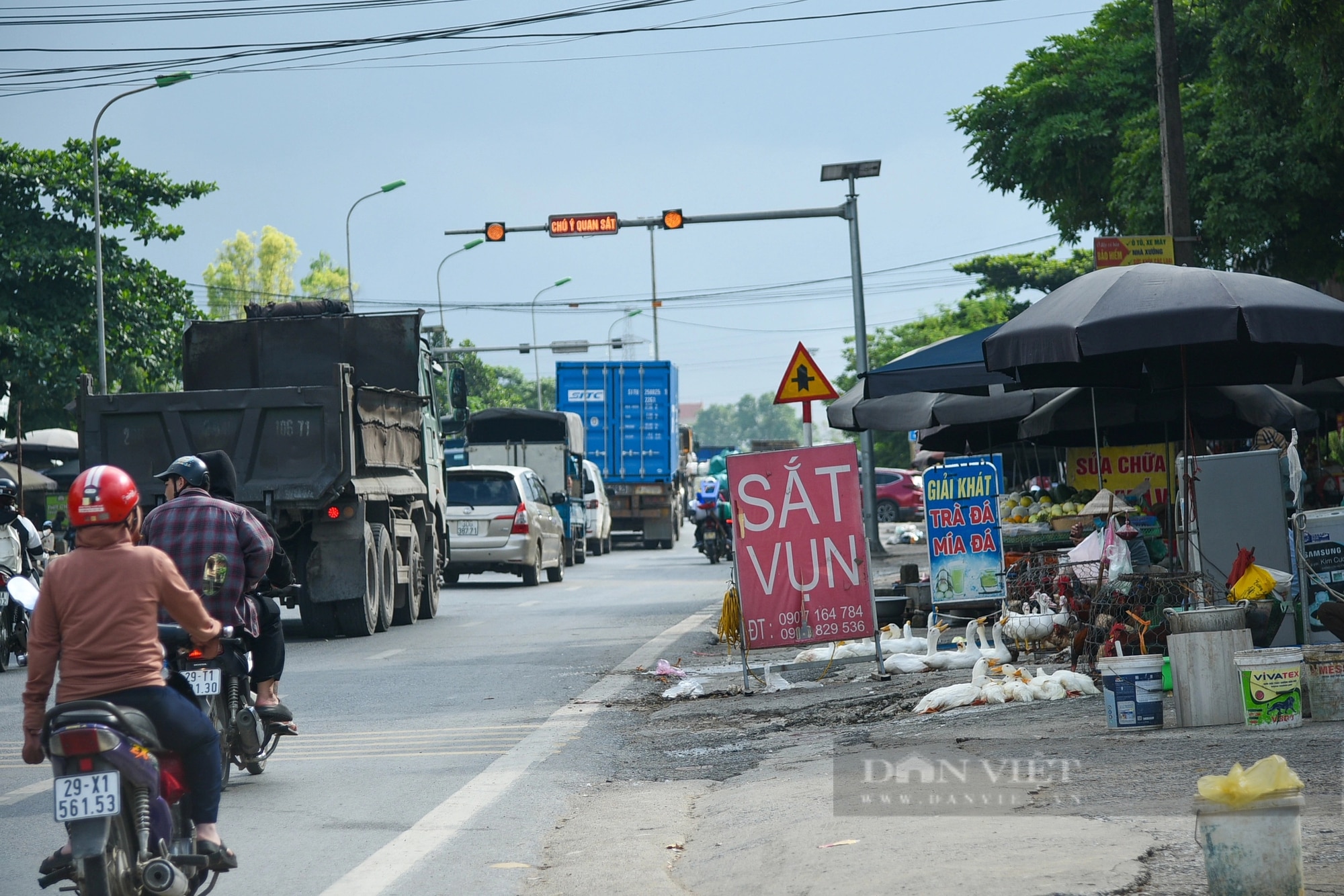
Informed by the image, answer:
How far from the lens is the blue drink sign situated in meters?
11.7

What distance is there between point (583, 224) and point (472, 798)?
18.4m

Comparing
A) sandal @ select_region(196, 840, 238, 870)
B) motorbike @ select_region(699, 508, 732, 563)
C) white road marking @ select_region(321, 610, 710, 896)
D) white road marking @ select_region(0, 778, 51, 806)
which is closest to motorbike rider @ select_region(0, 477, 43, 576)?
white road marking @ select_region(321, 610, 710, 896)

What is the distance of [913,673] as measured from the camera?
1046cm

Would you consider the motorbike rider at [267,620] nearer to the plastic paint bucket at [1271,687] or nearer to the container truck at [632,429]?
the plastic paint bucket at [1271,687]

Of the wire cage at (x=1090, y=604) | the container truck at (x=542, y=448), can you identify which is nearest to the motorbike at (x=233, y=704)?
the wire cage at (x=1090, y=604)

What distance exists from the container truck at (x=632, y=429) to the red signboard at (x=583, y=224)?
15569mm

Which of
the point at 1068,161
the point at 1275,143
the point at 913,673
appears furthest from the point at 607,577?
the point at 913,673

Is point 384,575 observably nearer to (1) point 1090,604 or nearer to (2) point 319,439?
(2) point 319,439

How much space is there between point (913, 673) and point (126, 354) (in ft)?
107

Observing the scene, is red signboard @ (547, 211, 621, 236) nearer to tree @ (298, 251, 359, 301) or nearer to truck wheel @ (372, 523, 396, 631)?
truck wheel @ (372, 523, 396, 631)

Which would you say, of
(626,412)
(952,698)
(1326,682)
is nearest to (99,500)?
(952,698)

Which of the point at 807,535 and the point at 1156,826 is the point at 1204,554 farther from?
the point at 1156,826

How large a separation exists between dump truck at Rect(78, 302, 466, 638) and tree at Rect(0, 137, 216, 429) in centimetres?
2225

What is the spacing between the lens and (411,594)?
57.7ft
